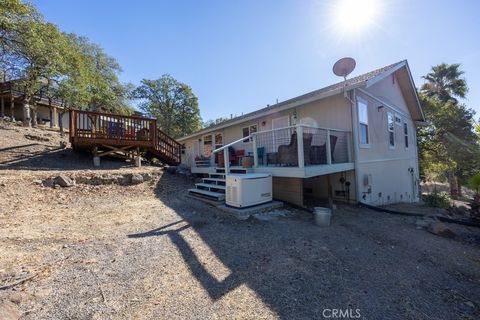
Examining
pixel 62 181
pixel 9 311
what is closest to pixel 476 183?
pixel 9 311

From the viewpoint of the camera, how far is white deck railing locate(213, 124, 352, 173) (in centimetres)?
563

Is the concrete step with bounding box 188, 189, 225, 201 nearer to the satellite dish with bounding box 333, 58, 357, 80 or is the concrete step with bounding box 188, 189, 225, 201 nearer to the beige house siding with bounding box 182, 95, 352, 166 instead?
the beige house siding with bounding box 182, 95, 352, 166

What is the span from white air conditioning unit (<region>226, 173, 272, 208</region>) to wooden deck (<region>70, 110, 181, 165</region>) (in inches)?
249

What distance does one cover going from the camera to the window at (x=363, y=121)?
751 centimetres

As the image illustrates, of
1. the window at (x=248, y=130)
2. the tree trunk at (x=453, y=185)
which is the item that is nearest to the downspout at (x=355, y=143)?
the window at (x=248, y=130)

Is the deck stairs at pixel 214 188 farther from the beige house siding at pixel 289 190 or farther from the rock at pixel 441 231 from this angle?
the rock at pixel 441 231

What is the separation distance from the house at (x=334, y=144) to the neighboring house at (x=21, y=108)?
604 inches

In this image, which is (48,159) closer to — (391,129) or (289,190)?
(289,190)

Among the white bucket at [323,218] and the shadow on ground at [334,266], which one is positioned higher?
the white bucket at [323,218]

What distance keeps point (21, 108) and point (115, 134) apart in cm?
2050

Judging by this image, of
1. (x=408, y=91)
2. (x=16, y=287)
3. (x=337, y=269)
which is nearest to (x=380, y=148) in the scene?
(x=408, y=91)

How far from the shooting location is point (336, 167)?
6465 millimetres

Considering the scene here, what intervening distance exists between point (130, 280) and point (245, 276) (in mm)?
1467

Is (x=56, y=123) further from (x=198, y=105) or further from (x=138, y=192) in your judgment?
(x=138, y=192)
